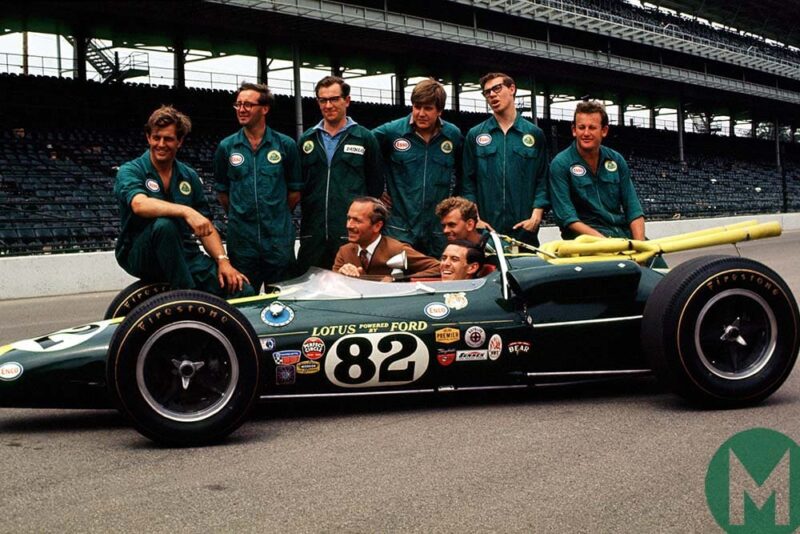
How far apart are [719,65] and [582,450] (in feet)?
167

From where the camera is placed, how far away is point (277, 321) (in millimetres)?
4328

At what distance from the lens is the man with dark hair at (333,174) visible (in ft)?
20.1

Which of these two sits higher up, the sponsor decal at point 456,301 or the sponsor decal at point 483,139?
the sponsor decal at point 483,139

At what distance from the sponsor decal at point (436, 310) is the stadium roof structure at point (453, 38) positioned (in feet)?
61.7

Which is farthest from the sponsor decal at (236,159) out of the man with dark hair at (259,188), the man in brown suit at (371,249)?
the man in brown suit at (371,249)

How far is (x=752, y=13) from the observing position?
5484 cm

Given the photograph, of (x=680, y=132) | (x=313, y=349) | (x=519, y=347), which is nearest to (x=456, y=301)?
(x=519, y=347)

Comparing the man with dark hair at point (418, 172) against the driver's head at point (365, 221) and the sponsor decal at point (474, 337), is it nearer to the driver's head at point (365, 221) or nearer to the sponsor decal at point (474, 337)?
→ the driver's head at point (365, 221)

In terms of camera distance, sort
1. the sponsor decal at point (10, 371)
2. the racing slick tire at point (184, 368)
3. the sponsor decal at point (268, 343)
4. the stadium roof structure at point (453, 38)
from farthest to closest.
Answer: the stadium roof structure at point (453, 38)
the sponsor decal at point (268, 343)
the sponsor decal at point (10, 371)
the racing slick tire at point (184, 368)

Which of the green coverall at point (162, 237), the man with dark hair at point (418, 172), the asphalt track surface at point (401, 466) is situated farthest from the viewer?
the man with dark hair at point (418, 172)

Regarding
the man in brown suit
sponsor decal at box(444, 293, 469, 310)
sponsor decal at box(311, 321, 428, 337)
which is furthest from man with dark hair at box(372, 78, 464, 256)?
sponsor decal at box(311, 321, 428, 337)

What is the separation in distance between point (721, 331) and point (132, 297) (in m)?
3.25

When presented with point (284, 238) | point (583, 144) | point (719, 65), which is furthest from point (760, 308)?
point (719, 65)

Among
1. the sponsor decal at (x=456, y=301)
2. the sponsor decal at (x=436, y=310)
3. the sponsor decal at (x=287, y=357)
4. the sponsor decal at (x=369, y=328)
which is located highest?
the sponsor decal at (x=456, y=301)
